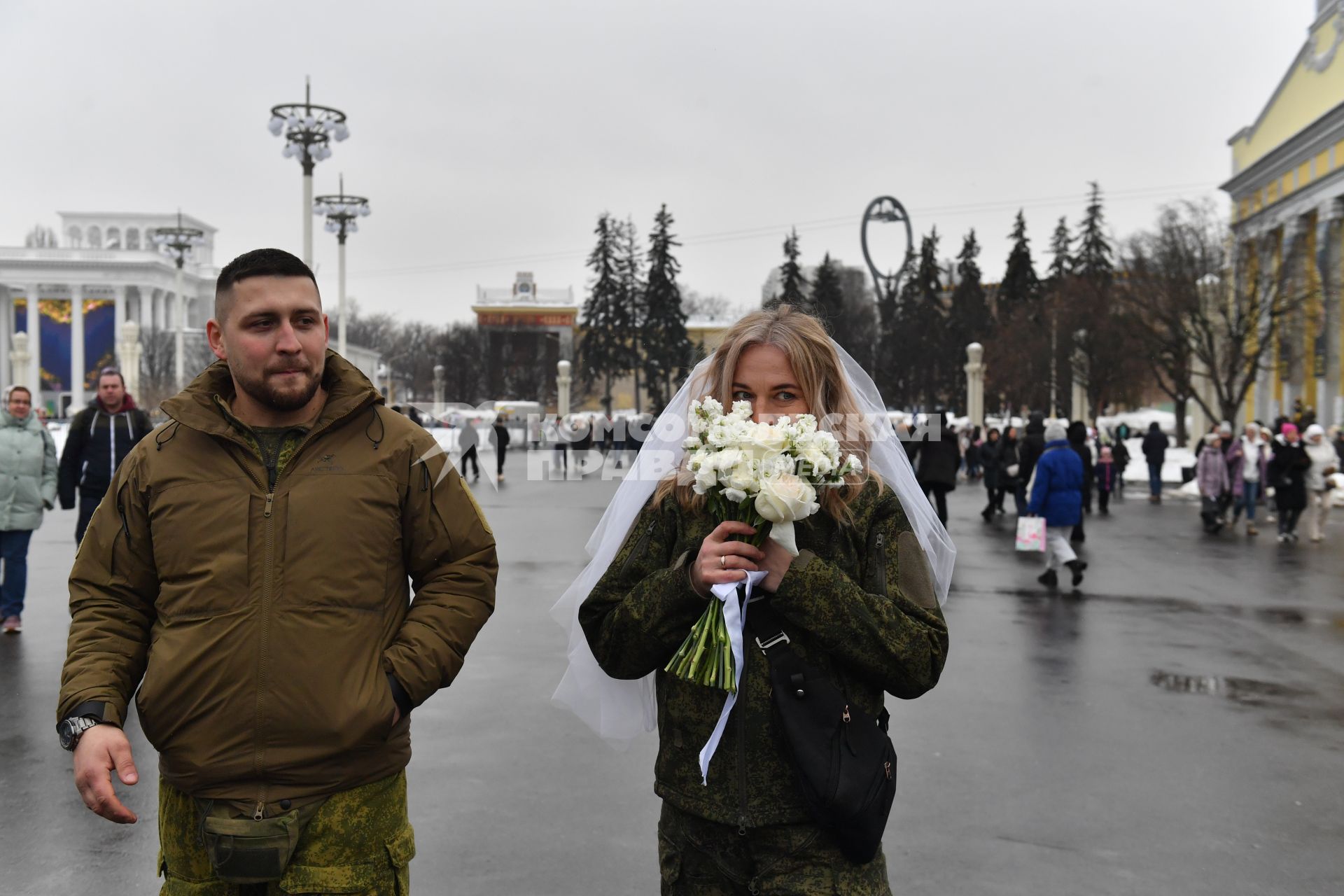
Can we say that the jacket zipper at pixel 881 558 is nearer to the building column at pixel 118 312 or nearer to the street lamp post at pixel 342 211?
the street lamp post at pixel 342 211

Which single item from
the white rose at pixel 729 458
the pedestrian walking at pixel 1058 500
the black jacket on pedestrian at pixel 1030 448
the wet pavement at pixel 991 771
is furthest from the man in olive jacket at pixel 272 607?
the black jacket on pedestrian at pixel 1030 448

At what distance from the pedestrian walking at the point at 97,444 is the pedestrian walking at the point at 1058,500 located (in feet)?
31.2

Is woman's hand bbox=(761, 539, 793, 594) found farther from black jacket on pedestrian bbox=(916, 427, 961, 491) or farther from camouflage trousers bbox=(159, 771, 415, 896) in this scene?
black jacket on pedestrian bbox=(916, 427, 961, 491)

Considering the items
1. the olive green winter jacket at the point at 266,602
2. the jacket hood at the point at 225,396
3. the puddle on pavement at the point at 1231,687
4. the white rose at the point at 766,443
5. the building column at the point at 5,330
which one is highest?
the building column at the point at 5,330

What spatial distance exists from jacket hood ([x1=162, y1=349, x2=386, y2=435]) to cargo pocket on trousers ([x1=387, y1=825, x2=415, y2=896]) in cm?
106

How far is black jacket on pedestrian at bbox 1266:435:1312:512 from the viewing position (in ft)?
60.8

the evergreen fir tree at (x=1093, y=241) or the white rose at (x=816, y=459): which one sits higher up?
the evergreen fir tree at (x=1093, y=241)

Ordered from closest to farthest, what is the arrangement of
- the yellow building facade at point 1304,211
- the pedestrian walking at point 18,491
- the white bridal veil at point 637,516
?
1. the white bridal veil at point 637,516
2. the pedestrian walking at point 18,491
3. the yellow building facade at point 1304,211

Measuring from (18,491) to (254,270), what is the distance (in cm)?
808

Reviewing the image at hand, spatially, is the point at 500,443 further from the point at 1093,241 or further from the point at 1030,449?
the point at 1093,241

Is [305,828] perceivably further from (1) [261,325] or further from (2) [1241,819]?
(2) [1241,819]

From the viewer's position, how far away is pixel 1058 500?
43.5 feet

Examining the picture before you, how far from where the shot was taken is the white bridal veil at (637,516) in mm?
3119

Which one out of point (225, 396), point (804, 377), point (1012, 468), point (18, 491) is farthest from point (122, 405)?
point (1012, 468)
